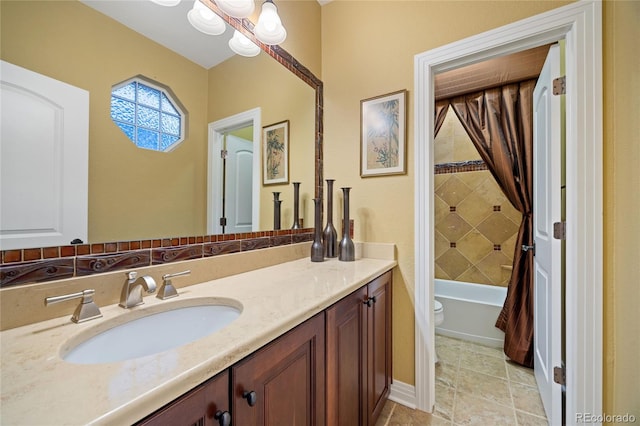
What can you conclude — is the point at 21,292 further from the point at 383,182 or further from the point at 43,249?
the point at 383,182

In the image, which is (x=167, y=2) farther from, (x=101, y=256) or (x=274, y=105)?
(x=101, y=256)

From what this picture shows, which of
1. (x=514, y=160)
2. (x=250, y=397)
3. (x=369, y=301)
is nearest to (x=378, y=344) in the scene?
(x=369, y=301)

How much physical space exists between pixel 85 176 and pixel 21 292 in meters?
0.34

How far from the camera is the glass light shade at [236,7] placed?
3.59 ft

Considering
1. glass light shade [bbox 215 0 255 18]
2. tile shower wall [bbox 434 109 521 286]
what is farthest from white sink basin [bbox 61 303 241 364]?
tile shower wall [bbox 434 109 521 286]

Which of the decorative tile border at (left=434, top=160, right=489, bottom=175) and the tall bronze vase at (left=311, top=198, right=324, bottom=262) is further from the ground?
the decorative tile border at (left=434, top=160, right=489, bottom=175)

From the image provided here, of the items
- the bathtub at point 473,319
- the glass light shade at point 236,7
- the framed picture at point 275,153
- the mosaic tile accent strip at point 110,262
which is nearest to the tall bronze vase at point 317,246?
the framed picture at point 275,153

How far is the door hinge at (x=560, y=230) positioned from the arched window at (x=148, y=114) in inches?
70.1

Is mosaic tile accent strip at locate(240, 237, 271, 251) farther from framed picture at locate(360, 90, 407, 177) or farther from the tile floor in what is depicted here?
the tile floor

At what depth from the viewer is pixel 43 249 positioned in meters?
0.69

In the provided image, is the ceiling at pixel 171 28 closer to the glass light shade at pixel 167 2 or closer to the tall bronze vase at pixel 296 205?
the glass light shade at pixel 167 2

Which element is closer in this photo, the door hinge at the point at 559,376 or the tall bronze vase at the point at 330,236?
the door hinge at the point at 559,376

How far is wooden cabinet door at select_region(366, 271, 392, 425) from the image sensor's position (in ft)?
4.07

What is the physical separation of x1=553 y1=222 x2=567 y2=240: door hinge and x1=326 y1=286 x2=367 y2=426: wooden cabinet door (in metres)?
0.98
